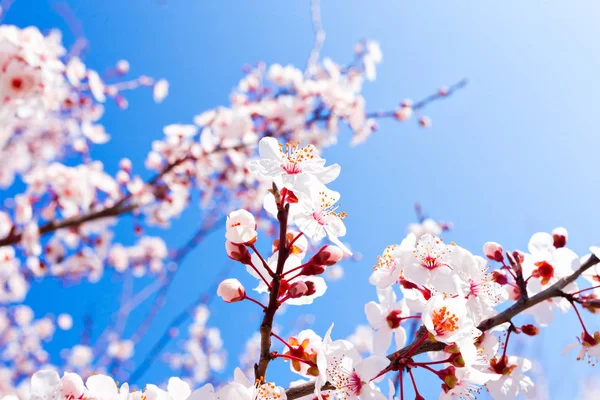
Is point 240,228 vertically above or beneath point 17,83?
beneath

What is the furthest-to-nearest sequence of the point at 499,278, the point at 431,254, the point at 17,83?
the point at 17,83 < the point at 499,278 < the point at 431,254

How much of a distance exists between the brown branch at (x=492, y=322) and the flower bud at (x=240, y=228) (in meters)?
0.49

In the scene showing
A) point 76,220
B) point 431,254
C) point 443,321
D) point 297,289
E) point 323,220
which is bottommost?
point 443,321

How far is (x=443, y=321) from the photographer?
4.31ft

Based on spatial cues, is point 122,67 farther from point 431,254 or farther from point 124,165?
point 431,254

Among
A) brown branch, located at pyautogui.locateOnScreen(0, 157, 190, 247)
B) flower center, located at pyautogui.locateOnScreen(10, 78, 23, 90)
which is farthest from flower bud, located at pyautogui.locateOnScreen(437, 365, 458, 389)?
flower center, located at pyautogui.locateOnScreen(10, 78, 23, 90)

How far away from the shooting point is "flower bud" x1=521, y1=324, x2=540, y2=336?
1.80 m

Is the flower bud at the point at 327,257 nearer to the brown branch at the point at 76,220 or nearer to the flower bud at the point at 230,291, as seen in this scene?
the flower bud at the point at 230,291

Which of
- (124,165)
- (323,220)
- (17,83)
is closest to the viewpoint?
(323,220)

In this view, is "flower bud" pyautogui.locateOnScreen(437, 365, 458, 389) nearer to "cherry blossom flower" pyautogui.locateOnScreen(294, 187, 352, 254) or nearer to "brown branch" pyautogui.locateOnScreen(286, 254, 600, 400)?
"brown branch" pyautogui.locateOnScreen(286, 254, 600, 400)

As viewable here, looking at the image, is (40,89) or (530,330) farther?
(40,89)

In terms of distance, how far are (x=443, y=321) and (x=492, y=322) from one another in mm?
314

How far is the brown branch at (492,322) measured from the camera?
133cm

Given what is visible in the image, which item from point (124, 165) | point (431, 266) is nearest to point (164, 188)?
point (124, 165)
